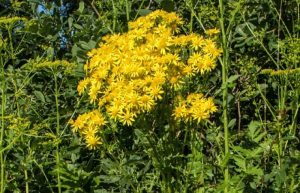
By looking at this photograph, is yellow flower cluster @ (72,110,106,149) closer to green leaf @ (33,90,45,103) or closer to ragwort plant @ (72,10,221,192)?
ragwort plant @ (72,10,221,192)

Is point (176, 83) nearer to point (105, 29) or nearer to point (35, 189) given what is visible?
point (105, 29)

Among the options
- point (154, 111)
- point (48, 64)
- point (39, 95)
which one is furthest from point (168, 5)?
point (154, 111)

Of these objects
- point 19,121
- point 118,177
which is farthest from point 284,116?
point 19,121

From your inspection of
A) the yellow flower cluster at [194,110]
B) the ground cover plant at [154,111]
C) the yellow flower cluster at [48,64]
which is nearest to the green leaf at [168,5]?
the ground cover plant at [154,111]

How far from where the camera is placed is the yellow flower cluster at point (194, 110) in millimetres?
2584

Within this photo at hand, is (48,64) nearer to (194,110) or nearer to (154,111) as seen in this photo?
(154,111)

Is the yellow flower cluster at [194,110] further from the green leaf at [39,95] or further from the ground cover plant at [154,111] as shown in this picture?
the green leaf at [39,95]

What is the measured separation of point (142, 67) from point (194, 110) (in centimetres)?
28

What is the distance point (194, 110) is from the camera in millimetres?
2588

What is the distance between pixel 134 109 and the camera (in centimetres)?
257

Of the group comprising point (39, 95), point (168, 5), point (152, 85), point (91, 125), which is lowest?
point (39, 95)

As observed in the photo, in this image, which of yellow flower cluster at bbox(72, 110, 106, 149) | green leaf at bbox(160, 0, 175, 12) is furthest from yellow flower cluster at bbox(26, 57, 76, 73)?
green leaf at bbox(160, 0, 175, 12)

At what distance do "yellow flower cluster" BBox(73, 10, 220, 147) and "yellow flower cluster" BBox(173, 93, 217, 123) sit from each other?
12 mm

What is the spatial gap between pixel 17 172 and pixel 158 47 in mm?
1226
